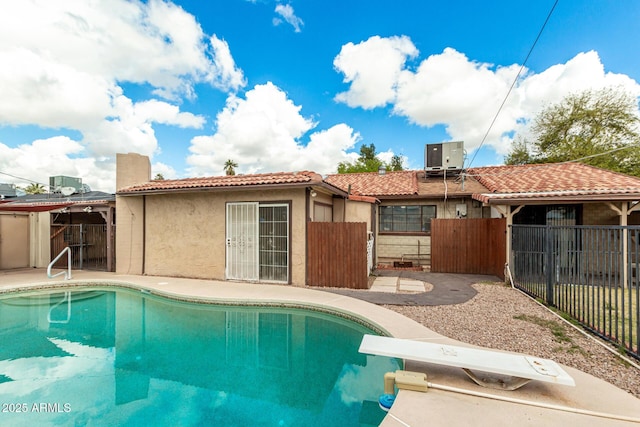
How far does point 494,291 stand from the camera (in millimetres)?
9586

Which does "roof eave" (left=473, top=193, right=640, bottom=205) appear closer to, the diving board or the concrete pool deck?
the concrete pool deck

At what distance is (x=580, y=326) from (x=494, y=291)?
336 centimetres

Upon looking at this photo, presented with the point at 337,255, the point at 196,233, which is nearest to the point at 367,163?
the point at 196,233

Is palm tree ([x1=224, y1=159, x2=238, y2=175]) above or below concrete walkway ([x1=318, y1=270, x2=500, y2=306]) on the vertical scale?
above

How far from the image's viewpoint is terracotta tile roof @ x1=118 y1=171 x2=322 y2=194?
1000 cm

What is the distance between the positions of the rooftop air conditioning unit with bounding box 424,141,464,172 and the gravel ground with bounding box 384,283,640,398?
32.8ft

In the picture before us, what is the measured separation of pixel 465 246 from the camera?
1308 centimetres

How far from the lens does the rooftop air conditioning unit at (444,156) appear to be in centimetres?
1708

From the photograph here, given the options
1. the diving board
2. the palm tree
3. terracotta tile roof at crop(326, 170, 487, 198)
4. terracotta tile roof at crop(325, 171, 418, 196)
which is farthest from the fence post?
the palm tree

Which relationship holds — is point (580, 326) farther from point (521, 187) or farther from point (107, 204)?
point (107, 204)

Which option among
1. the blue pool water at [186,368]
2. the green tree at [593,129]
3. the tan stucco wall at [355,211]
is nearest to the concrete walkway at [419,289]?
the blue pool water at [186,368]

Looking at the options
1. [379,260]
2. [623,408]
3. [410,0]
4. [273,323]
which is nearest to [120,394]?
[273,323]

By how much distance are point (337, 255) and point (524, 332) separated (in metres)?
5.70

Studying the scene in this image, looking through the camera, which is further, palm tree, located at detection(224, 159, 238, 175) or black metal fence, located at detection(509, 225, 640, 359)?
palm tree, located at detection(224, 159, 238, 175)
